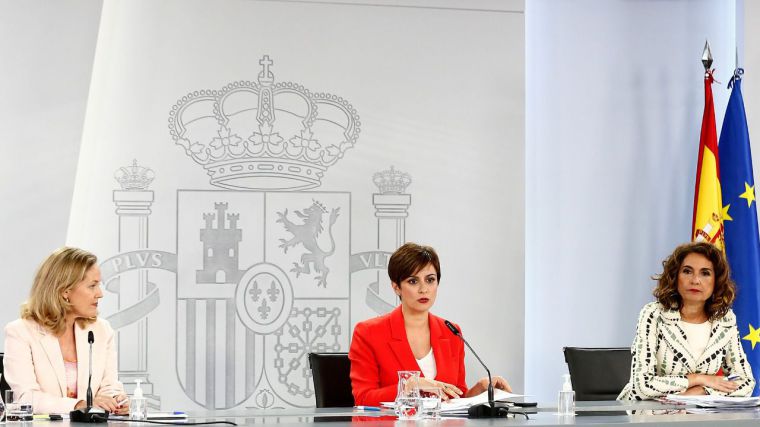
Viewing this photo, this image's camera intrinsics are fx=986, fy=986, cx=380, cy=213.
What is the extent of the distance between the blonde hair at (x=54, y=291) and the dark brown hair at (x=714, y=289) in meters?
2.21

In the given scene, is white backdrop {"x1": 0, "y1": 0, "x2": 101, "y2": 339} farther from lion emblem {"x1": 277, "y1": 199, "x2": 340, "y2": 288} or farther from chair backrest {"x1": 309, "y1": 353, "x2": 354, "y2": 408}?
chair backrest {"x1": 309, "y1": 353, "x2": 354, "y2": 408}

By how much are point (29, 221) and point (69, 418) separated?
1907 mm

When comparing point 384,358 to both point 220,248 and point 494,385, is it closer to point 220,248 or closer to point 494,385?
point 494,385

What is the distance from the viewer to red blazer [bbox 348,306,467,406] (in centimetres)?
360

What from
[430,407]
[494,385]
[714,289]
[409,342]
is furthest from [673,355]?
[430,407]

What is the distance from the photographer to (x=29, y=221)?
459 centimetres

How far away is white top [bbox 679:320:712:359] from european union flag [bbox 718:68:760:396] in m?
1.22

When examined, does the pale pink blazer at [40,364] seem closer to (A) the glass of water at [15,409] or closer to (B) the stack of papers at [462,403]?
(A) the glass of water at [15,409]

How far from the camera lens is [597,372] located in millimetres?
4008

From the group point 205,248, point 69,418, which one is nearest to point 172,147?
point 205,248

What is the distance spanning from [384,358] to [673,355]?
43.2 inches

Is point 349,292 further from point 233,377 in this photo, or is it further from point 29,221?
point 29,221

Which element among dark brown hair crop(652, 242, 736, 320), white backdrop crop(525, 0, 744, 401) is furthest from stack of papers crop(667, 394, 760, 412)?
white backdrop crop(525, 0, 744, 401)

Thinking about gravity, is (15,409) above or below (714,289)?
below
